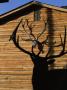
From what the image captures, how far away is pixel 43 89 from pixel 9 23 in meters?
5.84

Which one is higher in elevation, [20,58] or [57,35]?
[57,35]

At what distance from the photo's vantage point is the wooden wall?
17.0 m

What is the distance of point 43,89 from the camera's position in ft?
48.1

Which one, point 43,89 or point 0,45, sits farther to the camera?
point 0,45

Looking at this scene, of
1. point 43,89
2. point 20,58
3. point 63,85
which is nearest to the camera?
point 43,89

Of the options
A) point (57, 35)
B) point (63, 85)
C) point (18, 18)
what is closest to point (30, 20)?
point (18, 18)

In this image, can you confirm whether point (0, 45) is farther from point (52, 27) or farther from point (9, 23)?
point (52, 27)

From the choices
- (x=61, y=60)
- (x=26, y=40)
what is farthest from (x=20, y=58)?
(x=61, y=60)

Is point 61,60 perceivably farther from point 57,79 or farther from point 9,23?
point 9,23

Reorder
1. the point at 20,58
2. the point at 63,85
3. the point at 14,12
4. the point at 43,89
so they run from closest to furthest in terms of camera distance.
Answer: the point at 43,89, the point at 63,85, the point at 20,58, the point at 14,12

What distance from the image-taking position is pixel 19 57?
1756cm

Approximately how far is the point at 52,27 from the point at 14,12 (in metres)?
2.66

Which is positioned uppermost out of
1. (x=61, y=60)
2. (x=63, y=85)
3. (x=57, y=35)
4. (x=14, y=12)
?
(x=14, y=12)

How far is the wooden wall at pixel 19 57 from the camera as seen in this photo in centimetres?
1705
